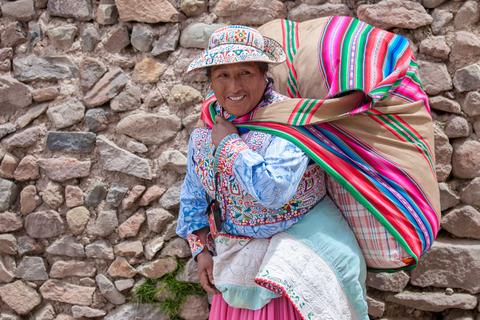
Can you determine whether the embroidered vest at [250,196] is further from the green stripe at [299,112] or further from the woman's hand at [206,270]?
the woman's hand at [206,270]

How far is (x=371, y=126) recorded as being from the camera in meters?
1.70

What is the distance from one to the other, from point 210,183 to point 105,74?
1006 mm

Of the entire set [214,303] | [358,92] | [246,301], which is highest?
[358,92]

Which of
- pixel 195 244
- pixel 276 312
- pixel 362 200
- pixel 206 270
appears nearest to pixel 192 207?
pixel 195 244

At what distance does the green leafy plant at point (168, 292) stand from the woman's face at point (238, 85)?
1057 millimetres

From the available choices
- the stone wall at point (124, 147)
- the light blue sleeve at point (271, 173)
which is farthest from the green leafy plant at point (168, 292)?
the light blue sleeve at point (271, 173)

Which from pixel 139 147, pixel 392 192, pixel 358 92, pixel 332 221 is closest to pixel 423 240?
pixel 392 192

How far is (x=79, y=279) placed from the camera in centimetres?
255

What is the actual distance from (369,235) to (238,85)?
658mm

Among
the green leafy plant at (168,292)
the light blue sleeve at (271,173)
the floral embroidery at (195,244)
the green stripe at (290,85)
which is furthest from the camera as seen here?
the green leafy plant at (168,292)

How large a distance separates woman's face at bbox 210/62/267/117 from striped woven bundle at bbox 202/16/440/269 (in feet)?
0.18

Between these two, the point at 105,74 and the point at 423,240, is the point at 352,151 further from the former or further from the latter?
the point at 105,74

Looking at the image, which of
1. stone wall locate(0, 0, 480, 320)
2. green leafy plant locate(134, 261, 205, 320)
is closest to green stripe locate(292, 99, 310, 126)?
stone wall locate(0, 0, 480, 320)

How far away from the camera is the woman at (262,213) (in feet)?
5.14
